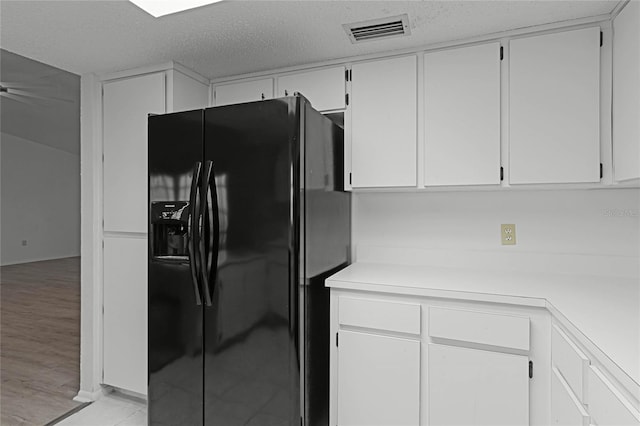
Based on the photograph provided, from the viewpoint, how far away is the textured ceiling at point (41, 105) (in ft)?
12.5

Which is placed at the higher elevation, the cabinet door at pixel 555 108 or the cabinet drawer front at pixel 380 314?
the cabinet door at pixel 555 108

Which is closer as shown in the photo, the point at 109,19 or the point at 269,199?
the point at 269,199

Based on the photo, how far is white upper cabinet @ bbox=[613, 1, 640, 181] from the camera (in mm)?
1523

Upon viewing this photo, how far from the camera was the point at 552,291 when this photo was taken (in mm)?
1720

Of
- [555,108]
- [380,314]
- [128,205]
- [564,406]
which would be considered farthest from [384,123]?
[128,205]

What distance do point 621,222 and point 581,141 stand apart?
53 cm

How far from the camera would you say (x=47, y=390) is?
2.66 metres

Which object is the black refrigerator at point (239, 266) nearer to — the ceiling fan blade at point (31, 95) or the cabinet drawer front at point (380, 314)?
the cabinet drawer front at point (380, 314)

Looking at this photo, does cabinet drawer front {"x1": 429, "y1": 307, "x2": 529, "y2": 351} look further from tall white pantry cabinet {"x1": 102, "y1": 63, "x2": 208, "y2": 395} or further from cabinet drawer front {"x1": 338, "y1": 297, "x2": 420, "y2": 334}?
tall white pantry cabinet {"x1": 102, "y1": 63, "x2": 208, "y2": 395}

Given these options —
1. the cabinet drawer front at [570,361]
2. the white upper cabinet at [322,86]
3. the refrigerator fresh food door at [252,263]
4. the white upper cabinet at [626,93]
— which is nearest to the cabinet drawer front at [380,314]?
the refrigerator fresh food door at [252,263]

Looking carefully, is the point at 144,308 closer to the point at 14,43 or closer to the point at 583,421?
the point at 14,43

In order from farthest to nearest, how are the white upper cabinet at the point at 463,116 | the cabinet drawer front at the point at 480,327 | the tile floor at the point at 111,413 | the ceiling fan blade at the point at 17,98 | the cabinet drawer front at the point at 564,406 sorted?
the ceiling fan blade at the point at 17,98, the tile floor at the point at 111,413, the white upper cabinet at the point at 463,116, the cabinet drawer front at the point at 480,327, the cabinet drawer front at the point at 564,406

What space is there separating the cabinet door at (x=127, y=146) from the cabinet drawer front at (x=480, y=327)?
1866 mm

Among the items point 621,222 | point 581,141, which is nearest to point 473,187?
point 581,141
